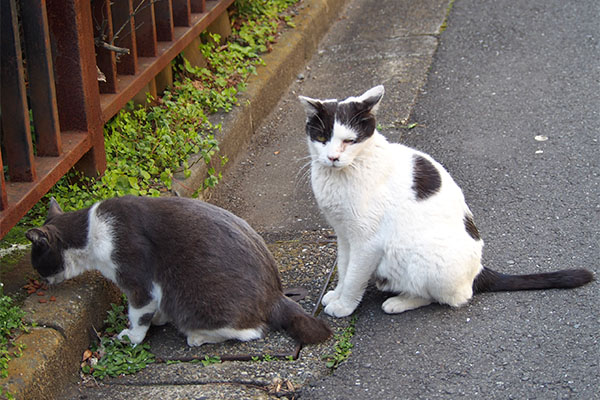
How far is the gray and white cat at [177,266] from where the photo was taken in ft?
10.7

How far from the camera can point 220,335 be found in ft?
11.0

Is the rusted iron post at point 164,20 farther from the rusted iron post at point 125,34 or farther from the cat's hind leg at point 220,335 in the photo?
the cat's hind leg at point 220,335

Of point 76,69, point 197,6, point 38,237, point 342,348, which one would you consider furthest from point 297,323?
point 197,6

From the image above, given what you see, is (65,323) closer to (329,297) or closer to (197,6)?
(329,297)

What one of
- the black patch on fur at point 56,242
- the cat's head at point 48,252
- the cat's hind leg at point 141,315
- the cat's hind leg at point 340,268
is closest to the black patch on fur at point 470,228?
the cat's hind leg at point 340,268

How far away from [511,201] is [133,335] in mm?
2355

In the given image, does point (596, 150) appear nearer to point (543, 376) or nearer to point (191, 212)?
point (543, 376)

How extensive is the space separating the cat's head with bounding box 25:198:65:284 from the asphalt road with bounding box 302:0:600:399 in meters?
1.31

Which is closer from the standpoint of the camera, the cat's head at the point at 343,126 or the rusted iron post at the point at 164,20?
the cat's head at the point at 343,126

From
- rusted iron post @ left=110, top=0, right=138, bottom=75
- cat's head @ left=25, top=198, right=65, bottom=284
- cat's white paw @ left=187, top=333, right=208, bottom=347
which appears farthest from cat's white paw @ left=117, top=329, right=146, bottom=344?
rusted iron post @ left=110, top=0, right=138, bottom=75

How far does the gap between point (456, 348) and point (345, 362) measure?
495mm

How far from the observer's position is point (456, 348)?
3180mm

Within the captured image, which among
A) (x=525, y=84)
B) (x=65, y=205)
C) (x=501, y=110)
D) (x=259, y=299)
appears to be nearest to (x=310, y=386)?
(x=259, y=299)

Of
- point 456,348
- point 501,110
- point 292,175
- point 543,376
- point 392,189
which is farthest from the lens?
point 501,110
